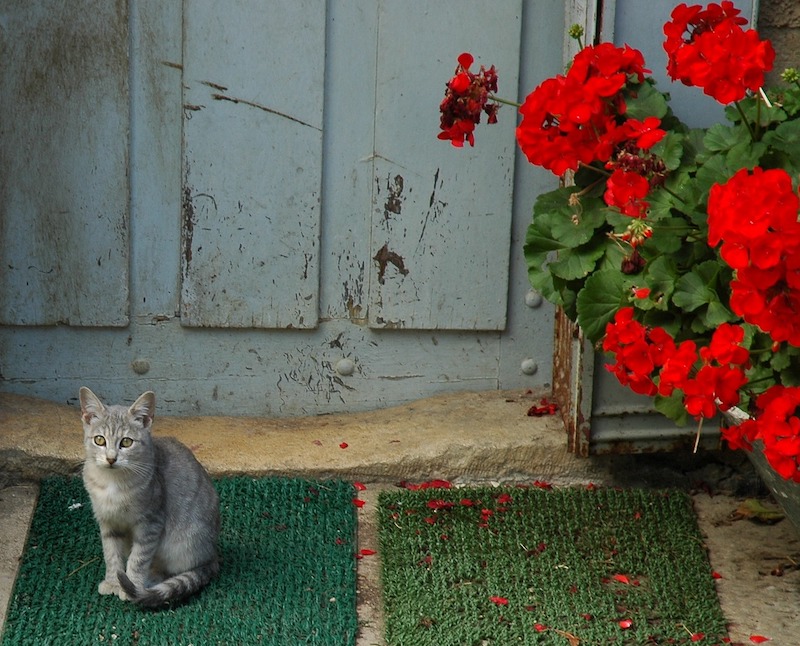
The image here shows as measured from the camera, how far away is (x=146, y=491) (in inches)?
130

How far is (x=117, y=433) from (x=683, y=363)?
1.56m

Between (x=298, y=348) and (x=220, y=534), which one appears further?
(x=298, y=348)

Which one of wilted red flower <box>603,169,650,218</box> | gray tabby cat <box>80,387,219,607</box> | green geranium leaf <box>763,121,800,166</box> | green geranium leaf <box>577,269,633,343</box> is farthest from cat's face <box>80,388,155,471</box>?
green geranium leaf <box>763,121,800,166</box>

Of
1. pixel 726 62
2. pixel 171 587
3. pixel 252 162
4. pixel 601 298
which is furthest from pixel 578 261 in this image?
pixel 171 587

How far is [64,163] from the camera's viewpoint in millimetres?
3951

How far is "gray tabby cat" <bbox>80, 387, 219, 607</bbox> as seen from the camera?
128 inches

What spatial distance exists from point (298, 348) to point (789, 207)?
2236 millimetres

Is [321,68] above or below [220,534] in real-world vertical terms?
above

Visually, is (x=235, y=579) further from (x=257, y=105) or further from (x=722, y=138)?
(x=722, y=138)

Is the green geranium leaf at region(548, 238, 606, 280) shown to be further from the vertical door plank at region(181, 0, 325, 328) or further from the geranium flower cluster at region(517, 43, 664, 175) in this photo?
the vertical door plank at region(181, 0, 325, 328)

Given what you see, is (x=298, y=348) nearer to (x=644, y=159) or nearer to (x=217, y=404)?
(x=217, y=404)

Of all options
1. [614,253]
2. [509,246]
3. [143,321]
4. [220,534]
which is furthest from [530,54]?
[220,534]

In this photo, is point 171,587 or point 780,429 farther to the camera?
point 171,587

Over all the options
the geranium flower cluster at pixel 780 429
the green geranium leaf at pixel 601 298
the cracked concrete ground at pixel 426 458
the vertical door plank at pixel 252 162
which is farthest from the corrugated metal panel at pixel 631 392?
the geranium flower cluster at pixel 780 429
